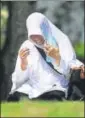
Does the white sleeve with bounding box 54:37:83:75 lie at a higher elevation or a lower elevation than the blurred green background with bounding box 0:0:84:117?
lower

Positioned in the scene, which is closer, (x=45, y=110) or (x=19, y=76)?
(x=19, y=76)

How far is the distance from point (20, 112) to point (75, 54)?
5.43 ft

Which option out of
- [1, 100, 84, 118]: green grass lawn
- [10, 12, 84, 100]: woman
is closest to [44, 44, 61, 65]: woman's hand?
[10, 12, 84, 100]: woman

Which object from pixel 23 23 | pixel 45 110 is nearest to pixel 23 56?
pixel 23 23

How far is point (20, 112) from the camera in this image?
25.5 ft

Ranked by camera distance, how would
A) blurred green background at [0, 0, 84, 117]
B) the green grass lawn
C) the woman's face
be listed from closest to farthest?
the woman's face → blurred green background at [0, 0, 84, 117] → the green grass lawn

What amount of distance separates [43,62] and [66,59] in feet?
0.59

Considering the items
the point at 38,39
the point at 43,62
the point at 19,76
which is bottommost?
the point at 19,76

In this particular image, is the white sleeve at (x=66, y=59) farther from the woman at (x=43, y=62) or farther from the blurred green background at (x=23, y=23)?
the blurred green background at (x=23, y=23)

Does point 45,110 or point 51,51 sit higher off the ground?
point 51,51

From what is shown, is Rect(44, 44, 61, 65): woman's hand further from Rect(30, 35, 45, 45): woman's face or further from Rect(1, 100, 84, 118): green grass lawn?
Rect(1, 100, 84, 118): green grass lawn

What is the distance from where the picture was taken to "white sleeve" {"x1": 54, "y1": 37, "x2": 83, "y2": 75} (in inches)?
244

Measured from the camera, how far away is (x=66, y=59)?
20.3 feet

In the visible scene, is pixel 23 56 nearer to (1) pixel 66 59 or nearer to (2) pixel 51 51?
(2) pixel 51 51
